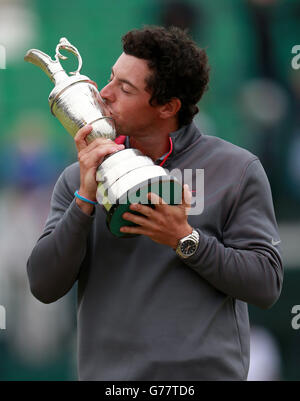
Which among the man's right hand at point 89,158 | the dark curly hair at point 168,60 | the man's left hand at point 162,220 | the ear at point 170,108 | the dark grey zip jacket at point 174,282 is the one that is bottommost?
the dark grey zip jacket at point 174,282

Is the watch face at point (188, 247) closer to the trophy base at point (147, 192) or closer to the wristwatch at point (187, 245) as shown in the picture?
the wristwatch at point (187, 245)

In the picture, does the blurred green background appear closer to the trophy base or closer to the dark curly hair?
the dark curly hair

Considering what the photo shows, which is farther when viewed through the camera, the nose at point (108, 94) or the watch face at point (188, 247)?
the nose at point (108, 94)

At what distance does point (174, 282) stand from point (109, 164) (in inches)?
14.9

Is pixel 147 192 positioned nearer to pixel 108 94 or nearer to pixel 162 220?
pixel 162 220

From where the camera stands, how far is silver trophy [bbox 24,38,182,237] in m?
1.60

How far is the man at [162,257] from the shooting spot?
5.57 feet

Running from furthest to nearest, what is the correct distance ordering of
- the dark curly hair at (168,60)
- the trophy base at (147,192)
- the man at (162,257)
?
the dark curly hair at (168,60)
the man at (162,257)
the trophy base at (147,192)

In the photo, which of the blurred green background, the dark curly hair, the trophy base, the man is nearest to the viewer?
the trophy base

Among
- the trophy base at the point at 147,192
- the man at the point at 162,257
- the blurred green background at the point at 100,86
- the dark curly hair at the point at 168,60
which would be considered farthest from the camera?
the blurred green background at the point at 100,86

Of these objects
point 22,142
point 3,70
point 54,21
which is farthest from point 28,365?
point 54,21

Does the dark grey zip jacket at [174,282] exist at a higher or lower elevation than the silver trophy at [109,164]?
lower

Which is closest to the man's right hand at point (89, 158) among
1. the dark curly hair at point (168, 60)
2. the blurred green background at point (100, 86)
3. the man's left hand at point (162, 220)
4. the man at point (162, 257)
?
→ the man at point (162, 257)

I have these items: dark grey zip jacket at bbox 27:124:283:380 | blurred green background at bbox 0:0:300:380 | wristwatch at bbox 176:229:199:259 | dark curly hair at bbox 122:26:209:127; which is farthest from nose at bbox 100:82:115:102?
blurred green background at bbox 0:0:300:380
